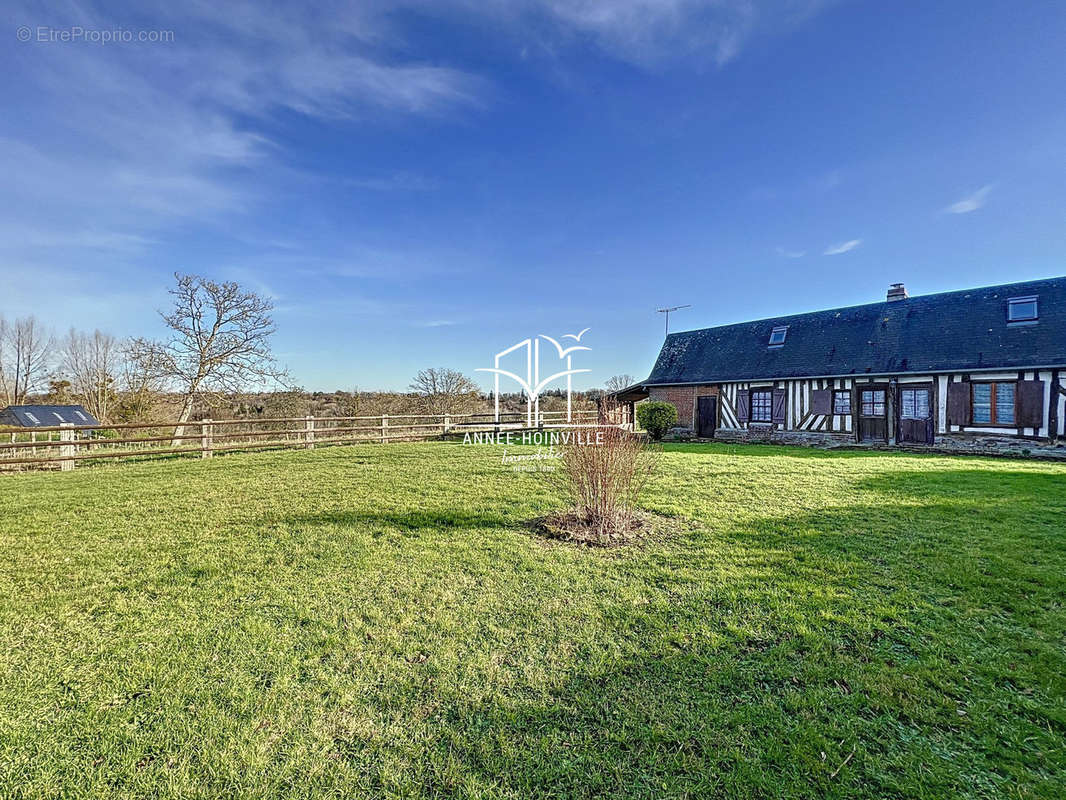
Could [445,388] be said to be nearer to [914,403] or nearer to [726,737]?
[914,403]

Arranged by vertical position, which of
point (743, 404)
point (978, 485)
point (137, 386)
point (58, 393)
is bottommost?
point (978, 485)

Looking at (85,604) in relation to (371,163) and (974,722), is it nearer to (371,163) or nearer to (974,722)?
(974,722)

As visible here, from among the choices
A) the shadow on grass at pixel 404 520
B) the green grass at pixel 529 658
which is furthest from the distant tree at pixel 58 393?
the shadow on grass at pixel 404 520

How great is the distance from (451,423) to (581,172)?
32.1ft

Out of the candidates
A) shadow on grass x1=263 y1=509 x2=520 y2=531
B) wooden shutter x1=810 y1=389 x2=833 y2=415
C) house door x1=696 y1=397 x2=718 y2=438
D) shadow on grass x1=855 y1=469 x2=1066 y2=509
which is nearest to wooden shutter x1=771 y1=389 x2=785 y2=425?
wooden shutter x1=810 y1=389 x2=833 y2=415

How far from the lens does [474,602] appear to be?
3342 millimetres

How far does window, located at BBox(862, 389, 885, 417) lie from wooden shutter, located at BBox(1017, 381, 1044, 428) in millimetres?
2917

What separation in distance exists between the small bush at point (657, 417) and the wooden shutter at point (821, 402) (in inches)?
179

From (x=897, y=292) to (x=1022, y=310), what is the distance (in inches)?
145

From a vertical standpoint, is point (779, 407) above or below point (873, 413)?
above

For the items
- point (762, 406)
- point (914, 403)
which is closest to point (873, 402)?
point (914, 403)

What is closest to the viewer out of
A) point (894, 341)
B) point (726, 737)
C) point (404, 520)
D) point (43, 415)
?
point (726, 737)

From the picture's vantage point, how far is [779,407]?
15719mm

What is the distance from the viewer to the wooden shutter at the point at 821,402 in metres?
14.6
